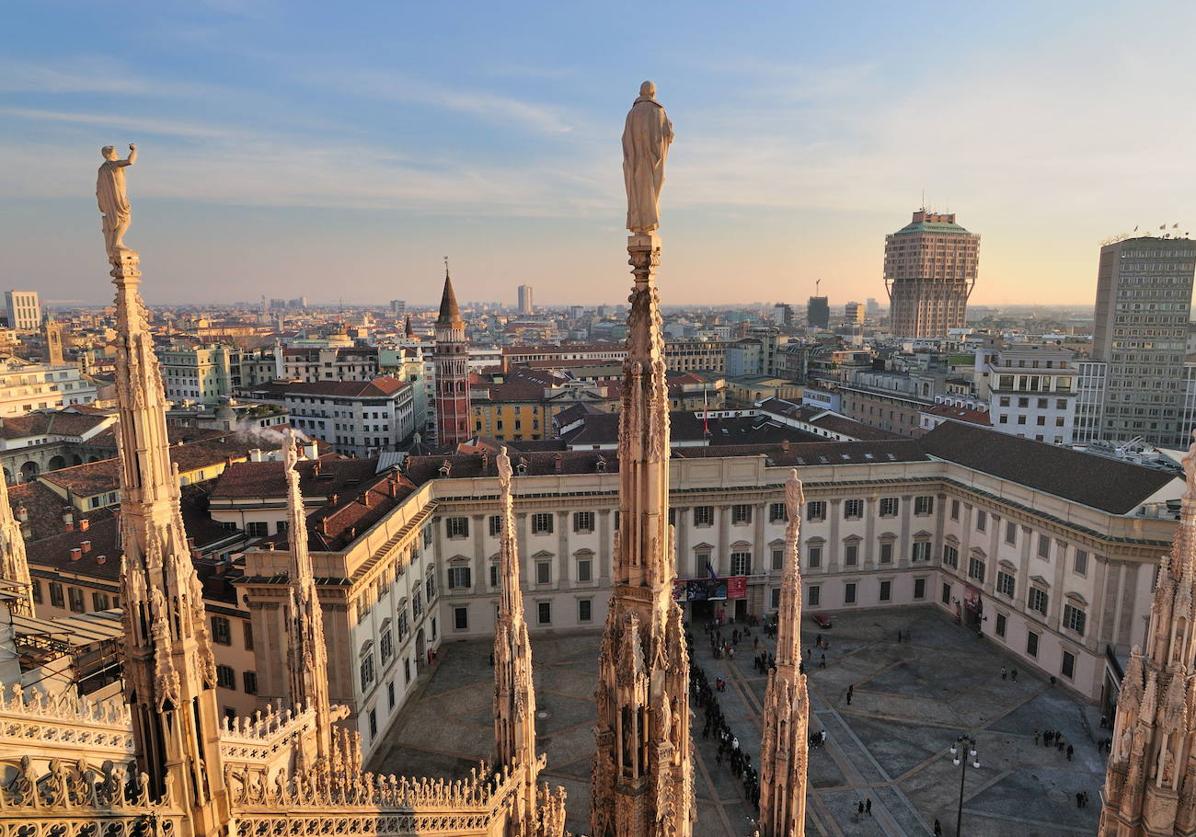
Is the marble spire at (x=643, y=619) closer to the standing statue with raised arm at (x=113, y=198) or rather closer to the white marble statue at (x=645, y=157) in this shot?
the white marble statue at (x=645, y=157)

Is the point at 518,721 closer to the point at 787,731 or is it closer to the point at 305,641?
the point at 305,641

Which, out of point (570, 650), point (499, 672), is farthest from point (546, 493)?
point (499, 672)

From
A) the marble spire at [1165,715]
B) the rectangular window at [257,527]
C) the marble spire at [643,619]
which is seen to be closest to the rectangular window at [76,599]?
the rectangular window at [257,527]

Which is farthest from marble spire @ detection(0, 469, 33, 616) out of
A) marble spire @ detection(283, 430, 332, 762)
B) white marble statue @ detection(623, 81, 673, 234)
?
white marble statue @ detection(623, 81, 673, 234)

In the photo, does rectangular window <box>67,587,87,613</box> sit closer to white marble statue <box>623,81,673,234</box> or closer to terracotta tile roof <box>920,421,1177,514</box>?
white marble statue <box>623,81,673,234</box>

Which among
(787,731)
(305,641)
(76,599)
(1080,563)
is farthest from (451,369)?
(787,731)

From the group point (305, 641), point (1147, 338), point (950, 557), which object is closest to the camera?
point (305, 641)
